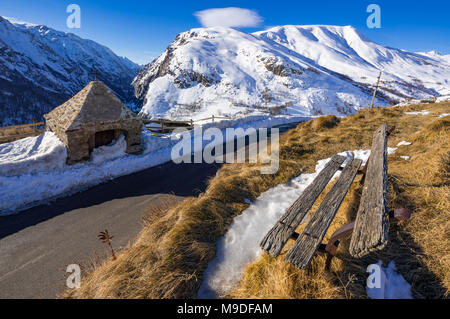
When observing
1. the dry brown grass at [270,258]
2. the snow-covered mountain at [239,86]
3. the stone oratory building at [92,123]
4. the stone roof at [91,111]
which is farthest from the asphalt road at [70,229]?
the snow-covered mountain at [239,86]

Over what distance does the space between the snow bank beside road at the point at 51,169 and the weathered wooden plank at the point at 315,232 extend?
7209 mm

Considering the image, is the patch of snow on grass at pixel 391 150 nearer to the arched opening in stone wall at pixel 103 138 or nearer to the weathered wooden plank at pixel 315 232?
the weathered wooden plank at pixel 315 232

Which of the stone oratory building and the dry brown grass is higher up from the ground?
the stone oratory building

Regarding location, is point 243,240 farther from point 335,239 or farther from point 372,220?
point 372,220

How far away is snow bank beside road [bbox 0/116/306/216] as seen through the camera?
6164 mm

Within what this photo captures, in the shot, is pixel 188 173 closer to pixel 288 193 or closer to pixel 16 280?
pixel 288 193

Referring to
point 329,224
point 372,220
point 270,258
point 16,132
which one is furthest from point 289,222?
point 16,132

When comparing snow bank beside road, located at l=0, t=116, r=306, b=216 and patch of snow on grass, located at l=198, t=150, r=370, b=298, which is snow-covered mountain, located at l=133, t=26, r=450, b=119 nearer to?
snow bank beside road, located at l=0, t=116, r=306, b=216

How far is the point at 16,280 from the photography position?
12.8 ft

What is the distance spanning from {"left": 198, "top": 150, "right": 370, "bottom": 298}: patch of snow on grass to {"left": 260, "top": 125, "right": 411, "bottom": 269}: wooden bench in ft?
2.93

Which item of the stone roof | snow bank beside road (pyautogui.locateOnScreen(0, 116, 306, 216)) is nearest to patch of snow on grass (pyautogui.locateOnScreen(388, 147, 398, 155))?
snow bank beside road (pyautogui.locateOnScreen(0, 116, 306, 216))

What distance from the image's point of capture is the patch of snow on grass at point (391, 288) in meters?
2.71
